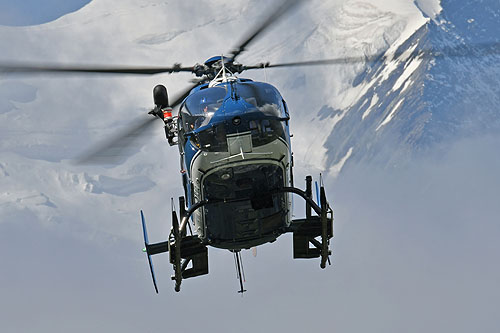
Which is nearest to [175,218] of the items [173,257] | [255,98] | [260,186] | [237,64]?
[173,257]

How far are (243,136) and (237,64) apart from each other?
5.70 meters

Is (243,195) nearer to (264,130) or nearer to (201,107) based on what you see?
(264,130)

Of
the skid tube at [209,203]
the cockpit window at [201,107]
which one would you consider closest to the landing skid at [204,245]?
the skid tube at [209,203]

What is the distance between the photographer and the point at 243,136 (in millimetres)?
21297

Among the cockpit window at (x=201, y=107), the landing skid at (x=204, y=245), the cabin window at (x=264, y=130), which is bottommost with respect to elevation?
the landing skid at (x=204, y=245)

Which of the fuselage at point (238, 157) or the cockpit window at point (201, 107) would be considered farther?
the cockpit window at point (201, 107)

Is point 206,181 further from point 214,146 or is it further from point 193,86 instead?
point 193,86

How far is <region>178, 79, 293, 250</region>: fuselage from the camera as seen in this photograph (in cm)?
2139

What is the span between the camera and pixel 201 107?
2197 cm

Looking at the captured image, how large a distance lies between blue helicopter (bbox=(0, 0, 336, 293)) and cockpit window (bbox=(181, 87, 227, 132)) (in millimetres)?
33

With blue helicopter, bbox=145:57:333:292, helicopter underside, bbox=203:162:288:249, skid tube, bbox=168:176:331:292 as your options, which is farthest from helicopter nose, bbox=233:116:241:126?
skid tube, bbox=168:176:331:292

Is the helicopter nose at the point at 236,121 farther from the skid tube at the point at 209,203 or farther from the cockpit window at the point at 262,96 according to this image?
the skid tube at the point at 209,203

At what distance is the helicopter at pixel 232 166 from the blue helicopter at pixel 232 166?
3 centimetres

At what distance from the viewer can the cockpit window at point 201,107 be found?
21703 millimetres
